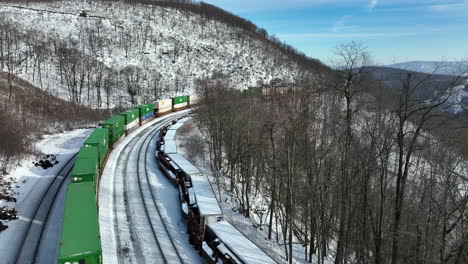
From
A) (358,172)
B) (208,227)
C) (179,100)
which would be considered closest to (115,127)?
(208,227)

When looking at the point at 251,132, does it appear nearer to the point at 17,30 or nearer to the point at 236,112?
the point at 236,112

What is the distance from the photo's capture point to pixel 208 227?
1791cm

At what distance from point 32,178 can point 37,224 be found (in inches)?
360

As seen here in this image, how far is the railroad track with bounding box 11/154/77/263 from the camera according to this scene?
15.6 m

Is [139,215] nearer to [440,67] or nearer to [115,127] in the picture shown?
[440,67]

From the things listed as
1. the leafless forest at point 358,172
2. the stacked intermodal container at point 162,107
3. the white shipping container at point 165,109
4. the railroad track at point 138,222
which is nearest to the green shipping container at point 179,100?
the stacked intermodal container at point 162,107

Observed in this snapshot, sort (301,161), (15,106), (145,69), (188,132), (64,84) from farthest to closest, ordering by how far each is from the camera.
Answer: (145,69) → (64,84) → (188,132) → (15,106) → (301,161)

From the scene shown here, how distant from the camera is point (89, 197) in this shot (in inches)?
656

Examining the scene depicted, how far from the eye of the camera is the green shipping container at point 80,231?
1184 centimetres

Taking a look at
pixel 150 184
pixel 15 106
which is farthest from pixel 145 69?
pixel 150 184

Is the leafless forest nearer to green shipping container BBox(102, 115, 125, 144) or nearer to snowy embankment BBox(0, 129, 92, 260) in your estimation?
green shipping container BBox(102, 115, 125, 144)

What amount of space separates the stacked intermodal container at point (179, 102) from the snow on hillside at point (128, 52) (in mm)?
12668

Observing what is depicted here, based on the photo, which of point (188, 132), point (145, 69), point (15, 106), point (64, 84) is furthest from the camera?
point (145, 69)

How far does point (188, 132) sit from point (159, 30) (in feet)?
245
